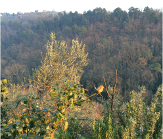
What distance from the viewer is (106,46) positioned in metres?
45.3

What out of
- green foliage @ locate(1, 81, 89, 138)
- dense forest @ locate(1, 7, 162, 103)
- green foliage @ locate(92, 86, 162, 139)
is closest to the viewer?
green foliage @ locate(1, 81, 89, 138)

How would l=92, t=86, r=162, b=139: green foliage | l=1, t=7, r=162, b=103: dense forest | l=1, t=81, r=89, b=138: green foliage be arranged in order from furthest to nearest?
1. l=1, t=7, r=162, b=103: dense forest
2. l=92, t=86, r=162, b=139: green foliage
3. l=1, t=81, r=89, b=138: green foliage

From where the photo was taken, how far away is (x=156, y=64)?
33.4m

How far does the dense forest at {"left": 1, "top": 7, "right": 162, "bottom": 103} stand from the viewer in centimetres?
3391

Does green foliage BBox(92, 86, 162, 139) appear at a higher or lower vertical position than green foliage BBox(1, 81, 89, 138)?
lower

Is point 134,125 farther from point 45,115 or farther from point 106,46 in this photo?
point 106,46

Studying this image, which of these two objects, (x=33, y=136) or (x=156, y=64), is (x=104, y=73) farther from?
(x=33, y=136)

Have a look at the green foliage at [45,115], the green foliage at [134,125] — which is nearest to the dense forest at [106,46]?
the green foliage at [134,125]

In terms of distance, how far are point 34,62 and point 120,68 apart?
26.0 m

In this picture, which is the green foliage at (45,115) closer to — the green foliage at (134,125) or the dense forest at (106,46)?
A: the green foliage at (134,125)

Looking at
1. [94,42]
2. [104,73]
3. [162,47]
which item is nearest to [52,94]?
[104,73]

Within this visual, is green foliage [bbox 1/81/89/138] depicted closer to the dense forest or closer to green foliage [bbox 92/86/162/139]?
green foliage [bbox 92/86/162/139]

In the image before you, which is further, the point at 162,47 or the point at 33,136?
the point at 162,47

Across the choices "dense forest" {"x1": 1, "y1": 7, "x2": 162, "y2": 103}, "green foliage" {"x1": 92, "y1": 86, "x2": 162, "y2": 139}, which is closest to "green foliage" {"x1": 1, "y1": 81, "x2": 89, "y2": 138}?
"green foliage" {"x1": 92, "y1": 86, "x2": 162, "y2": 139}
